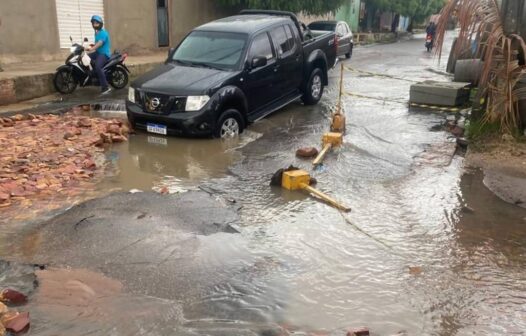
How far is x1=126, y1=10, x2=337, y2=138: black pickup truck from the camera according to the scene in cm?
788

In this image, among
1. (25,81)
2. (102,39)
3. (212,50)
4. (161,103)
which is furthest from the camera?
(102,39)

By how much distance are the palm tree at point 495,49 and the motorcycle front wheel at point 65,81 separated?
332 inches

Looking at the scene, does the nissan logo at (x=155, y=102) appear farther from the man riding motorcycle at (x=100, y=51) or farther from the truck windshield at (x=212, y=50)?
the man riding motorcycle at (x=100, y=51)

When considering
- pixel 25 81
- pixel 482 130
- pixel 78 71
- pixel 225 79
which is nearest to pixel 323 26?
pixel 78 71

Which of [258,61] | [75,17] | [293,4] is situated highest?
[293,4]

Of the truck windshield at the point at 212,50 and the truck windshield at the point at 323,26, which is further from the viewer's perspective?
the truck windshield at the point at 323,26

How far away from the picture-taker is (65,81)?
38.5ft

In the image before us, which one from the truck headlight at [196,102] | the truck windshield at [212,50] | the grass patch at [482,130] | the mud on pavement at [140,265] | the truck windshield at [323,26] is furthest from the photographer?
the truck windshield at [323,26]

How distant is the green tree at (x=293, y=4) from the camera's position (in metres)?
20.0

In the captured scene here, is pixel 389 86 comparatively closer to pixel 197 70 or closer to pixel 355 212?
pixel 197 70

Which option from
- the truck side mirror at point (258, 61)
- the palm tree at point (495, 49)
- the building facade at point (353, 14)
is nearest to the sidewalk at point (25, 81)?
the truck side mirror at point (258, 61)

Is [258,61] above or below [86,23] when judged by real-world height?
below

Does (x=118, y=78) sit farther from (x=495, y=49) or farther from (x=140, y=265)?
(x=140, y=265)

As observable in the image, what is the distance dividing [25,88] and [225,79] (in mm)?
5767
